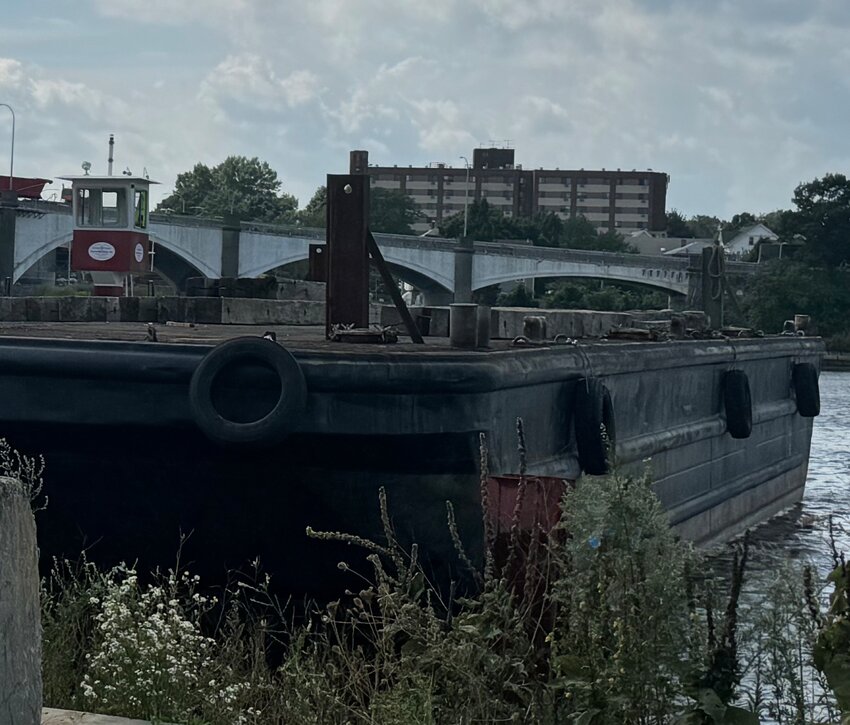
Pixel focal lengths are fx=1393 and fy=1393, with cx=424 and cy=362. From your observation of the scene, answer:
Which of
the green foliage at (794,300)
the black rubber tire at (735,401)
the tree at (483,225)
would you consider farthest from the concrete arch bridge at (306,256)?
the black rubber tire at (735,401)

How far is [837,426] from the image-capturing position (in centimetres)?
3017

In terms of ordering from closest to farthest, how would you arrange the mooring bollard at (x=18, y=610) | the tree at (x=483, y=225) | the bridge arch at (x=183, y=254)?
the mooring bollard at (x=18, y=610)
the bridge arch at (x=183, y=254)
the tree at (x=483, y=225)

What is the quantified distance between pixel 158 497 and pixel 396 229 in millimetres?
117566

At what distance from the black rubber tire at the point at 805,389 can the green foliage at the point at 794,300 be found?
57054mm

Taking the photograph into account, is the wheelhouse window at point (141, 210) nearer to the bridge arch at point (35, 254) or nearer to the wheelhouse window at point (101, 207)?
the wheelhouse window at point (101, 207)

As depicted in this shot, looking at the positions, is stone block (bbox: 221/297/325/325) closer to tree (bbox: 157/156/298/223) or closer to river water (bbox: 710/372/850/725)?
river water (bbox: 710/372/850/725)

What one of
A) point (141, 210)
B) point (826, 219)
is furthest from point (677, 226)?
point (141, 210)

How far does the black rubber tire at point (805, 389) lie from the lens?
1500cm

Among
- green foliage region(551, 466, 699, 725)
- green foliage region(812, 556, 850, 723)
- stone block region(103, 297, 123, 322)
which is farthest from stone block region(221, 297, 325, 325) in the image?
green foliage region(812, 556, 850, 723)

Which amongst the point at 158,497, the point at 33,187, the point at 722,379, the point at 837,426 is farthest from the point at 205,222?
the point at 158,497

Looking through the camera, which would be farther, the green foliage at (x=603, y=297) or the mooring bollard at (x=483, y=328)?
the green foliage at (x=603, y=297)

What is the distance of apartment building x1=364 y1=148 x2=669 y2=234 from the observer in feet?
561

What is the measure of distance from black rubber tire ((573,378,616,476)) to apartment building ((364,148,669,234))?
16253 centimetres

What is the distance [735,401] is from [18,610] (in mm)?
8648
